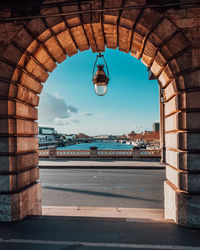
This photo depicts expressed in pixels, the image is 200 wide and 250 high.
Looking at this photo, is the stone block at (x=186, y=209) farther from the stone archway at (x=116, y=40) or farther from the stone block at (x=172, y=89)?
the stone block at (x=172, y=89)

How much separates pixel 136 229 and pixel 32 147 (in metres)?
3.28

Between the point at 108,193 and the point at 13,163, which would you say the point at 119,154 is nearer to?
the point at 108,193

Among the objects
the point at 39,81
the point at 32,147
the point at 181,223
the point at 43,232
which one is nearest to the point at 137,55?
the point at 39,81

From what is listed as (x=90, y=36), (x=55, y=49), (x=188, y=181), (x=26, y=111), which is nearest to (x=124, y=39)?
(x=90, y=36)

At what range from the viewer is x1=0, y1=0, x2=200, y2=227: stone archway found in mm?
3287

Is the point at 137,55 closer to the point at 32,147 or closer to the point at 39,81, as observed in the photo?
the point at 39,81

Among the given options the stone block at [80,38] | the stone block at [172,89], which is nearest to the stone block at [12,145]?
the stone block at [80,38]

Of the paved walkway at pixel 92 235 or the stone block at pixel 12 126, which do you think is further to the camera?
the stone block at pixel 12 126

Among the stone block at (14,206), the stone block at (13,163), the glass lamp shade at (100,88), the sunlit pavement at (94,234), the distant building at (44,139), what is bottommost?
the distant building at (44,139)

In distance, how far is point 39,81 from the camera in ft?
14.8

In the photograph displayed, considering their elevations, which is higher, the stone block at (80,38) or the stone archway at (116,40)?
the stone block at (80,38)

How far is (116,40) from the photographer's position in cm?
431

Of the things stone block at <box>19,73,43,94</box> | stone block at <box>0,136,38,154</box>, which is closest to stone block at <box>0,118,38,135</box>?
stone block at <box>0,136,38,154</box>

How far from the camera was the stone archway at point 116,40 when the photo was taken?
10.8ft
